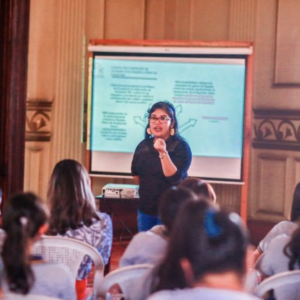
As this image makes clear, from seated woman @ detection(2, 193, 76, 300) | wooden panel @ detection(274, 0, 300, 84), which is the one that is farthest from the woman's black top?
wooden panel @ detection(274, 0, 300, 84)

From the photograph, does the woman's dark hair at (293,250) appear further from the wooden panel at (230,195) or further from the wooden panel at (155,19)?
the wooden panel at (155,19)

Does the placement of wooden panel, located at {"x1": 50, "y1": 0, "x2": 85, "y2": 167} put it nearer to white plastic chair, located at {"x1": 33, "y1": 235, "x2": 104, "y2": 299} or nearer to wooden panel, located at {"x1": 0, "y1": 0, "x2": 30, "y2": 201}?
wooden panel, located at {"x1": 0, "y1": 0, "x2": 30, "y2": 201}

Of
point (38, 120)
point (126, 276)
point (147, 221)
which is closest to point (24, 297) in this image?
point (126, 276)

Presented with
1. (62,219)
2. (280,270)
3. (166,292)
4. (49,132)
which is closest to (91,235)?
(62,219)

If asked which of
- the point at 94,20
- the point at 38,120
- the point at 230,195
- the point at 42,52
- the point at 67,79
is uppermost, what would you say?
the point at 94,20

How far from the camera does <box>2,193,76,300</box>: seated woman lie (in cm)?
170

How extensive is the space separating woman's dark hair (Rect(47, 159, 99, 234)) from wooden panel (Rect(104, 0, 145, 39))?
356 cm

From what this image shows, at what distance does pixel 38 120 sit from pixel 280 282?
14.0 ft

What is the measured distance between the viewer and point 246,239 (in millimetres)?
1480

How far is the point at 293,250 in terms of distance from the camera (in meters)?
2.23

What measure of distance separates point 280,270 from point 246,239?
87 centimetres

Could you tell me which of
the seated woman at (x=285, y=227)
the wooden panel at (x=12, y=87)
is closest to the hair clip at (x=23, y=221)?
the seated woman at (x=285, y=227)

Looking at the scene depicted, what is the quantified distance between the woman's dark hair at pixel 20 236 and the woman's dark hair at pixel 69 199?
90 cm

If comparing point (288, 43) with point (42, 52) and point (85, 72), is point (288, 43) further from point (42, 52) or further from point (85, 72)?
point (42, 52)
